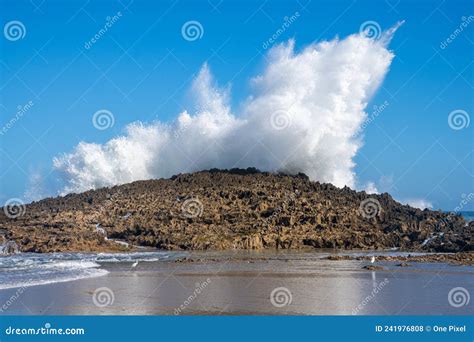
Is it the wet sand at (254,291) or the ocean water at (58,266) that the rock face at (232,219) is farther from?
the wet sand at (254,291)

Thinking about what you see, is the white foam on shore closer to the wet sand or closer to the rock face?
the wet sand

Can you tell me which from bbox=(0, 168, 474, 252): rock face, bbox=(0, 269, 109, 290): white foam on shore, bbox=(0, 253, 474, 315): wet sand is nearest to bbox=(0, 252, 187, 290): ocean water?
bbox=(0, 269, 109, 290): white foam on shore

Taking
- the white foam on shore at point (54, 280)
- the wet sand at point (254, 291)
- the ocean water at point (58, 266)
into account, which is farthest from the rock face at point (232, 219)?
the white foam on shore at point (54, 280)

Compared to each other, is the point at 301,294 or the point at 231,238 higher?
the point at 231,238

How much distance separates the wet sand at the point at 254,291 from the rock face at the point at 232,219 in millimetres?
16937

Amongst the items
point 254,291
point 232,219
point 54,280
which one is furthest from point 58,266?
point 232,219

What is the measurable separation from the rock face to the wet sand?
55.6 feet

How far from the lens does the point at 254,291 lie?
2411 centimetres

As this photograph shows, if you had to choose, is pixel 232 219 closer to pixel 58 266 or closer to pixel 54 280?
pixel 58 266

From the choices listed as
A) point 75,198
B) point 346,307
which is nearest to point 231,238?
point 75,198

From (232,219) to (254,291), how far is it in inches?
1342

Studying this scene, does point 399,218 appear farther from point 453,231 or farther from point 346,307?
point 346,307

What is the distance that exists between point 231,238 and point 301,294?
30.6 metres

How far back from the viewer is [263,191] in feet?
211
